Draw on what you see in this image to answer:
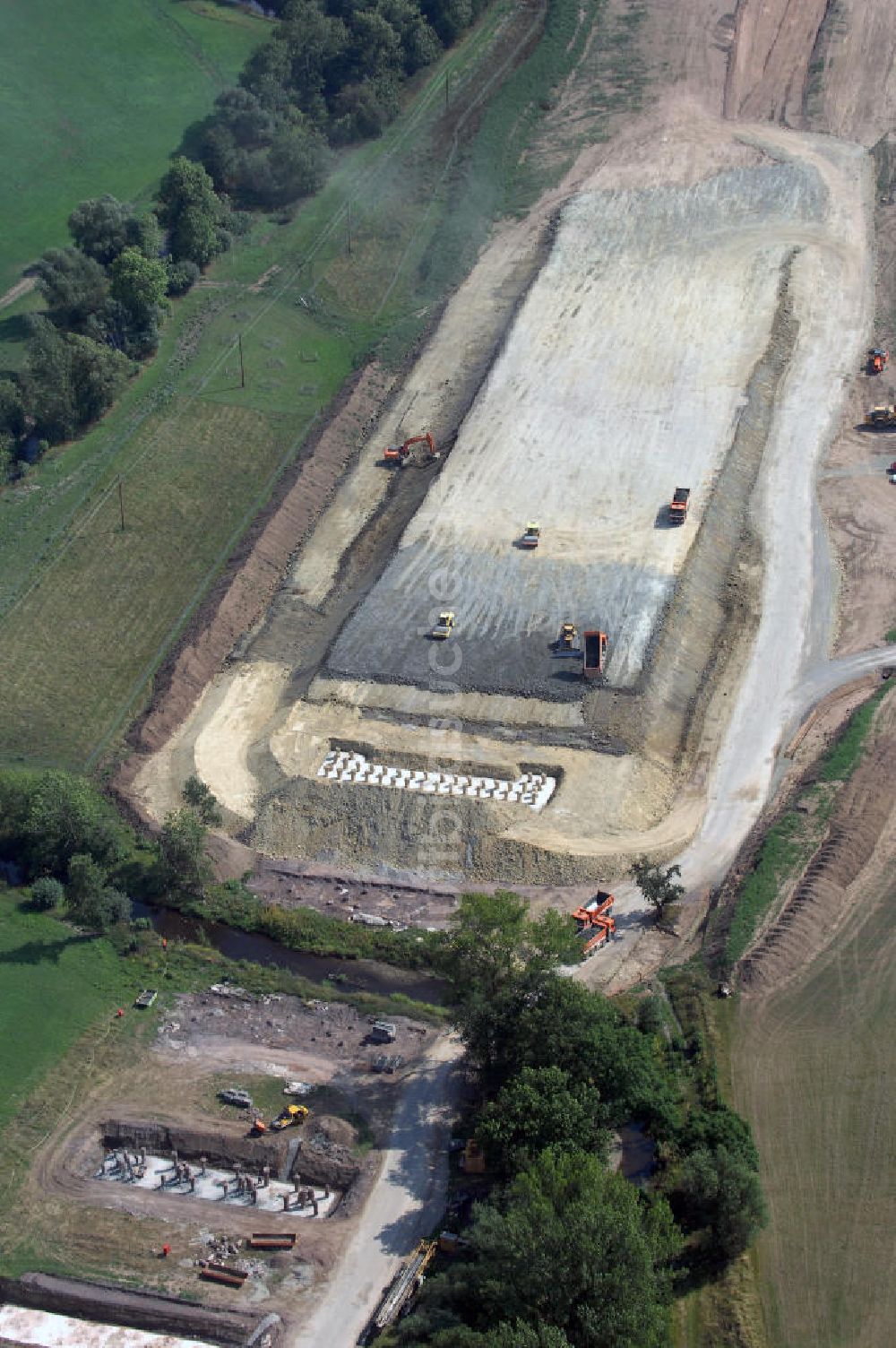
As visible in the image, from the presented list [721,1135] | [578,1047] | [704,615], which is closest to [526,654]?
[704,615]

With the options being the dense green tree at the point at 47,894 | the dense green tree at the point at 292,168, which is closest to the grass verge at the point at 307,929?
the dense green tree at the point at 47,894

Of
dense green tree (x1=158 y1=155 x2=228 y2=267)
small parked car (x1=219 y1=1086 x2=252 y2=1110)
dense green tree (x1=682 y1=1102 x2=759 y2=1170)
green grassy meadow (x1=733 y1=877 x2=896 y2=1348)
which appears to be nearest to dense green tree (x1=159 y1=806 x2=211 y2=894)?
small parked car (x1=219 y1=1086 x2=252 y2=1110)

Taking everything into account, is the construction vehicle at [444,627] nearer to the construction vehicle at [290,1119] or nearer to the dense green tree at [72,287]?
the construction vehicle at [290,1119]

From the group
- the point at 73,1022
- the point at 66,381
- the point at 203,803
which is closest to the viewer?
the point at 73,1022

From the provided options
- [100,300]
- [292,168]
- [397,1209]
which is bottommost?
[397,1209]

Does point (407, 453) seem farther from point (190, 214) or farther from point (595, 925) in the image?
point (595, 925)

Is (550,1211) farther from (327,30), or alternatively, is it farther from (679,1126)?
(327,30)

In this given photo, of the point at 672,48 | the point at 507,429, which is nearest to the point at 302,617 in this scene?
the point at 507,429

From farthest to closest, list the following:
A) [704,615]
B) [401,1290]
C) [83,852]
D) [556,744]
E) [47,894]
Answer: [704,615], [556,744], [83,852], [47,894], [401,1290]
